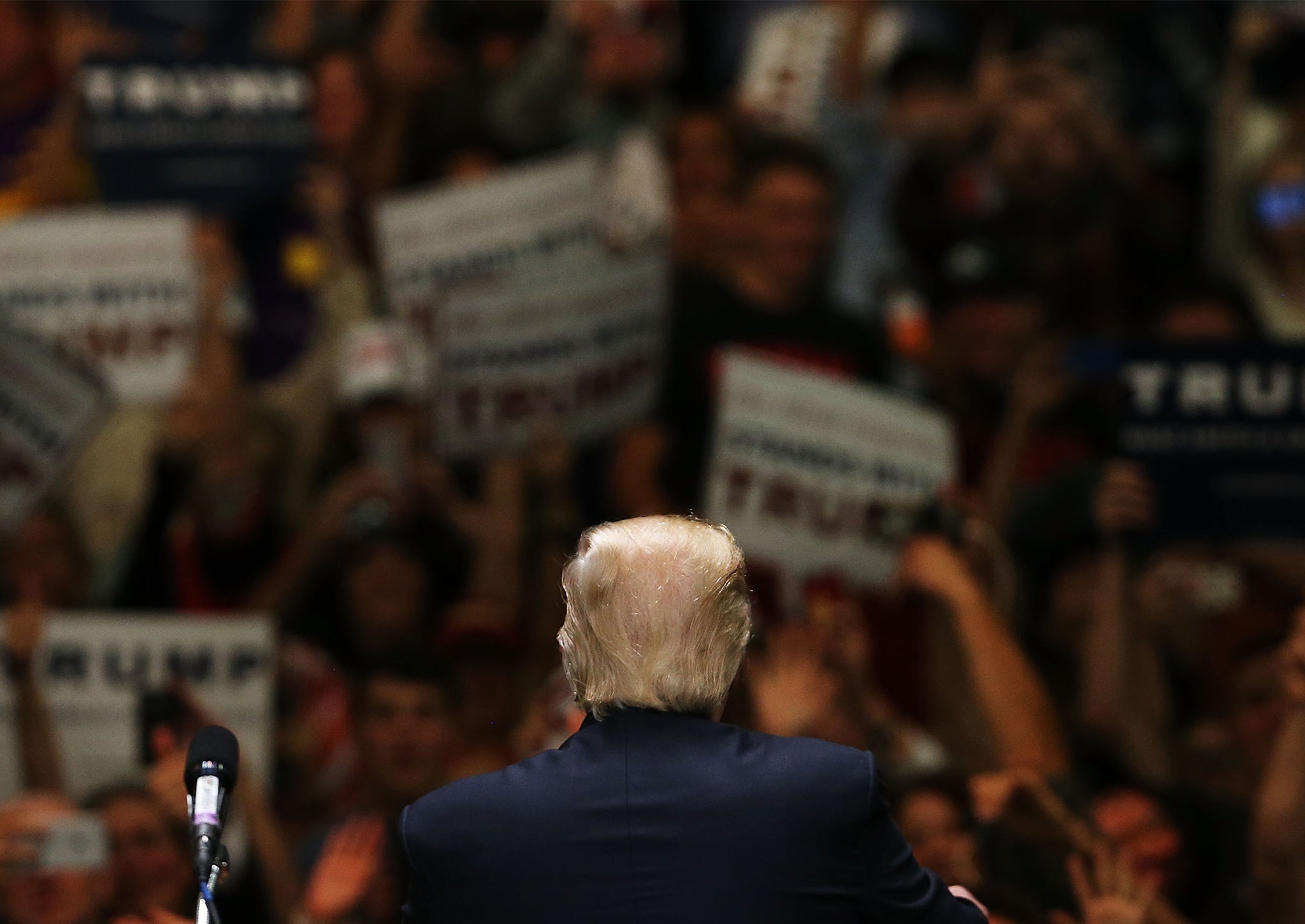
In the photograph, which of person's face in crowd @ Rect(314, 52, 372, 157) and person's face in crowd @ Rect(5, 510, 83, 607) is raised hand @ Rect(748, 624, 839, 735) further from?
person's face in crowd @ Rect(314, 52, 372, 157)

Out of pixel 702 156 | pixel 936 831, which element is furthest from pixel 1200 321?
pixel 936 831

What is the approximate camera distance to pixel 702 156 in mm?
6055

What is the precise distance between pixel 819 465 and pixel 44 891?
1977 mm

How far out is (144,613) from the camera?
516cm

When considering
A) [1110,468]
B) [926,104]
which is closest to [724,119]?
[926,104]

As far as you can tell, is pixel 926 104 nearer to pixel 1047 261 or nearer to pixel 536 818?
pixel 1047 261

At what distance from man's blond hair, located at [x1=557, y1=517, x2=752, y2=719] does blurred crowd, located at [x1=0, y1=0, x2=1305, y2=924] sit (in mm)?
1722

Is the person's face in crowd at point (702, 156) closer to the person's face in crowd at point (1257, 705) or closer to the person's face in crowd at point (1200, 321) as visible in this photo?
the person's face in crowd at point (1200, 321)

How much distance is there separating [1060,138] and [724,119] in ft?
3.20

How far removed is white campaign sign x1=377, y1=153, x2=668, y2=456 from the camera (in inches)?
215

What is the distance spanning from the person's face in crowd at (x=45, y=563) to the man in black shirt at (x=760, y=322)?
4.50 ft

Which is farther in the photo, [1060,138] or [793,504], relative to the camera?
[1060,138]

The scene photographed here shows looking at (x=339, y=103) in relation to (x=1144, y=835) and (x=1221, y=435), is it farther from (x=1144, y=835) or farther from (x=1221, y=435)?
(x=1144, y=835)

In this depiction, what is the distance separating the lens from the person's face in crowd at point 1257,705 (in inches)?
178
